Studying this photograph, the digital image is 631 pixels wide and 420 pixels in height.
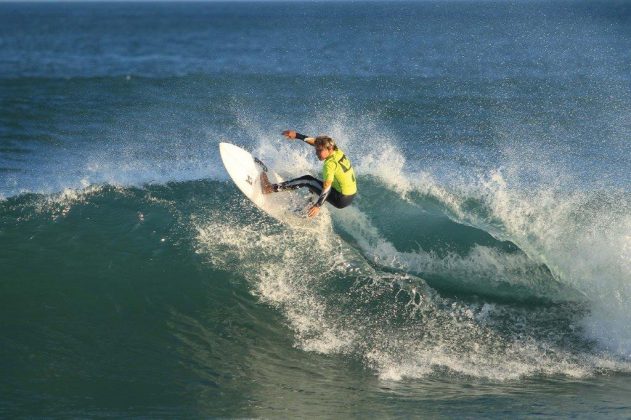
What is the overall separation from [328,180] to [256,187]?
5.13 feet

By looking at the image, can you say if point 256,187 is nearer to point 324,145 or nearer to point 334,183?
point 334,183

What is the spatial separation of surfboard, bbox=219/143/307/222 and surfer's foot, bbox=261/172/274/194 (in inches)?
1.9

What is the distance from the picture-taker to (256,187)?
11414 mm

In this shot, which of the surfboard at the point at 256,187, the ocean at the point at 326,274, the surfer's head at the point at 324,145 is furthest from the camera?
the surfboard at the point at 256,187

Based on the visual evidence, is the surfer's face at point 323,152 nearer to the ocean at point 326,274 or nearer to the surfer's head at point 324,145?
the surfer's head at point 324,145

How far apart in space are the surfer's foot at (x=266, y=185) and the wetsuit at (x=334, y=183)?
131mm

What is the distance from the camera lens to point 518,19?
180ft

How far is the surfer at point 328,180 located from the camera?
10297 millimetres

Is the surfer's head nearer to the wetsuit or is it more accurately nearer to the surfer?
the surfer

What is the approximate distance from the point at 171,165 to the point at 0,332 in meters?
7.37

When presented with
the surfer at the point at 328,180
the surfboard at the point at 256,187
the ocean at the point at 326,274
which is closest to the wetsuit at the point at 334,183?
the surfer at the point at 328,180

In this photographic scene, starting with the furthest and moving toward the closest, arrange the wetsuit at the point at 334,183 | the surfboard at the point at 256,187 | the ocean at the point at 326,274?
the surfboard at the point at 256,187, the wetsuit at the point at 334,183, the ocean at the point at 326,274

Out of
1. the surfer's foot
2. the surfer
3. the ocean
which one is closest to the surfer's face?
the surfer

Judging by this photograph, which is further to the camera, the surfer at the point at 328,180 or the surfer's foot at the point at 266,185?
the surfer's foot at the point at 266,185
